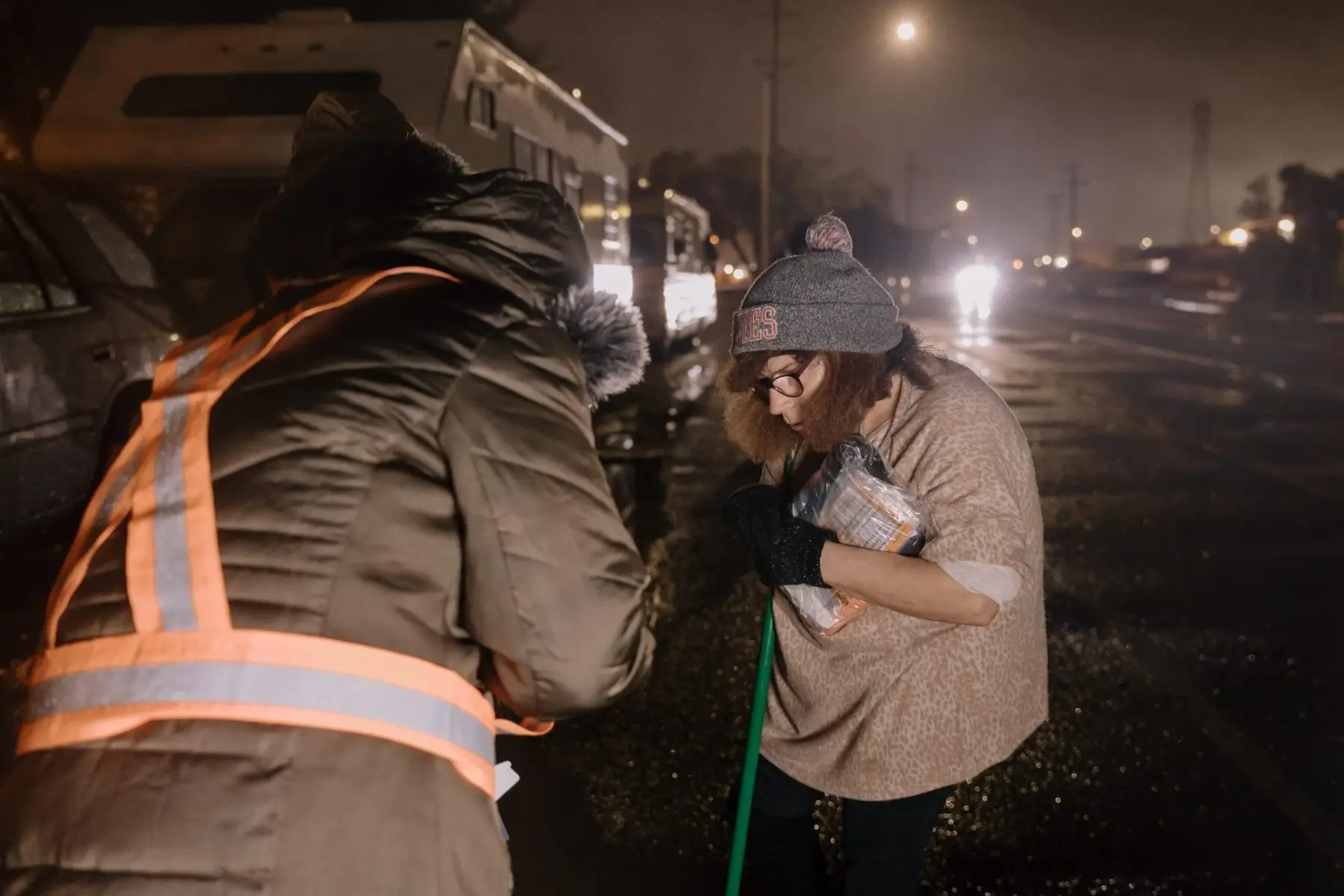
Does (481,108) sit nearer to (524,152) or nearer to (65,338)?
(524,152)

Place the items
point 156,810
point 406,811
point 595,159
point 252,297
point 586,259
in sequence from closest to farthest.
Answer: point 156,810
point 406,811
point 586,259
point 252,297
point 595,159

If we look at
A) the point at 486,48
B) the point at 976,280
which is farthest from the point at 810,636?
the point at 976,280

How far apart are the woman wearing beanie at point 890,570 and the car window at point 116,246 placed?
473 centimetres

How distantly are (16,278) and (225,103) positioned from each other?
2752 millimetres

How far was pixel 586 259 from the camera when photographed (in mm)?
1725

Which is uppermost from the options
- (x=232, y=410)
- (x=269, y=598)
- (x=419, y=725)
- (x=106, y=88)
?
(x=106, y=88)

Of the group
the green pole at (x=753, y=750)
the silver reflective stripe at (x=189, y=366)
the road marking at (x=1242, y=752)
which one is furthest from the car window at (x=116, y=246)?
the road marking at (x=1242, y=752)

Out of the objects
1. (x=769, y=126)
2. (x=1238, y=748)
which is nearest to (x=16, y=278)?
(x=1238, y=748)

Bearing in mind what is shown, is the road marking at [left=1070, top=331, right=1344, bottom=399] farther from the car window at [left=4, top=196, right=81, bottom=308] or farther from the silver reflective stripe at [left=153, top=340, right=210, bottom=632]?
the silver reflective stripe at [left=153, top=340, right=210, bottom=632]

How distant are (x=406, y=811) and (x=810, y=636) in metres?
1.13

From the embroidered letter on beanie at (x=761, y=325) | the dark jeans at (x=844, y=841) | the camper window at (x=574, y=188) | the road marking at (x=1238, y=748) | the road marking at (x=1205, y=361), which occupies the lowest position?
the road marking at (x=1238, y=748)

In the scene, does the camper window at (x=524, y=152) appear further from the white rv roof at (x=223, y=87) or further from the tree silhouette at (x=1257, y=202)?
the tree silhouette at (x=1257, y=202)

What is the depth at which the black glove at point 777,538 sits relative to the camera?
6.76 feet

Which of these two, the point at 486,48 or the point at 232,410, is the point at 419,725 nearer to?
the point at 232,410
